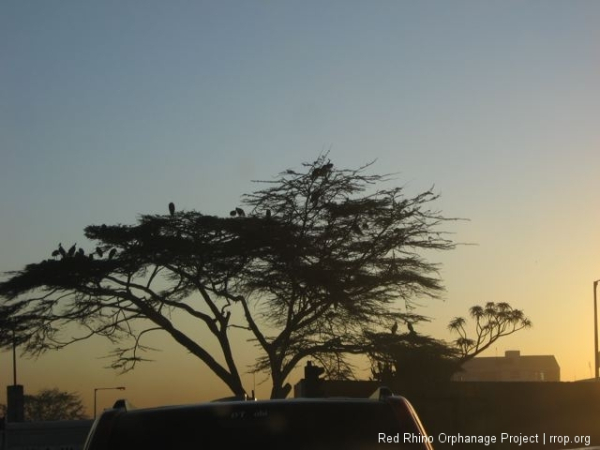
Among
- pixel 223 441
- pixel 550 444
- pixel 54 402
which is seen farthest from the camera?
pixel 54 402

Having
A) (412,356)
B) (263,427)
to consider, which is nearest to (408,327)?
(412,356)

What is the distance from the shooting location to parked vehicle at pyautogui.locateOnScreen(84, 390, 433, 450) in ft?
16.7

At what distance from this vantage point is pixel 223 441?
16.7ft

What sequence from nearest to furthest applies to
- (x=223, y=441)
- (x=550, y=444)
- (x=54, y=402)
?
1. (x=223, y=441)
2. (x=550, y=444)
3. (x=54, y=402)

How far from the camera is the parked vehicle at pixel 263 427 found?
5102mm

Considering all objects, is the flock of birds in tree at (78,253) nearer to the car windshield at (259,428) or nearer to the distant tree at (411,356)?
the distant tree at (411,356)

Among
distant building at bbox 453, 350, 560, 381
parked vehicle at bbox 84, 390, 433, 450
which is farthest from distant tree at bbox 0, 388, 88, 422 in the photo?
parked vehicle at bbox 84, 390, 433, 450

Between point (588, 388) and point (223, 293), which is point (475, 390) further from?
point (223, 293)

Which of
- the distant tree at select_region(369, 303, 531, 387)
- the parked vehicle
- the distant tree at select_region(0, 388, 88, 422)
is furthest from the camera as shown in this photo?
the distant tree at select_region(0, 388, 88, 422)

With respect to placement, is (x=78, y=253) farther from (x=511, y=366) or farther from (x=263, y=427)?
(x=511, y=366)

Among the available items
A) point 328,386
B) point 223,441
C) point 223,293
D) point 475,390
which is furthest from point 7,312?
point 223,441

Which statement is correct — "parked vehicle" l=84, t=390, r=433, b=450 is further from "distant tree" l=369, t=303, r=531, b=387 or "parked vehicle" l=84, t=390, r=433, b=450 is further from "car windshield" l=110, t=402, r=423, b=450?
"distant tree" l=369, t=303, r=531, b=387

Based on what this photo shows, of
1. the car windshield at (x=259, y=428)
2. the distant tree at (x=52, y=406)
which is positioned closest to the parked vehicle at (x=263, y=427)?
the car windshield at (x=259, y=428)

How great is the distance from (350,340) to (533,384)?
10093mm
